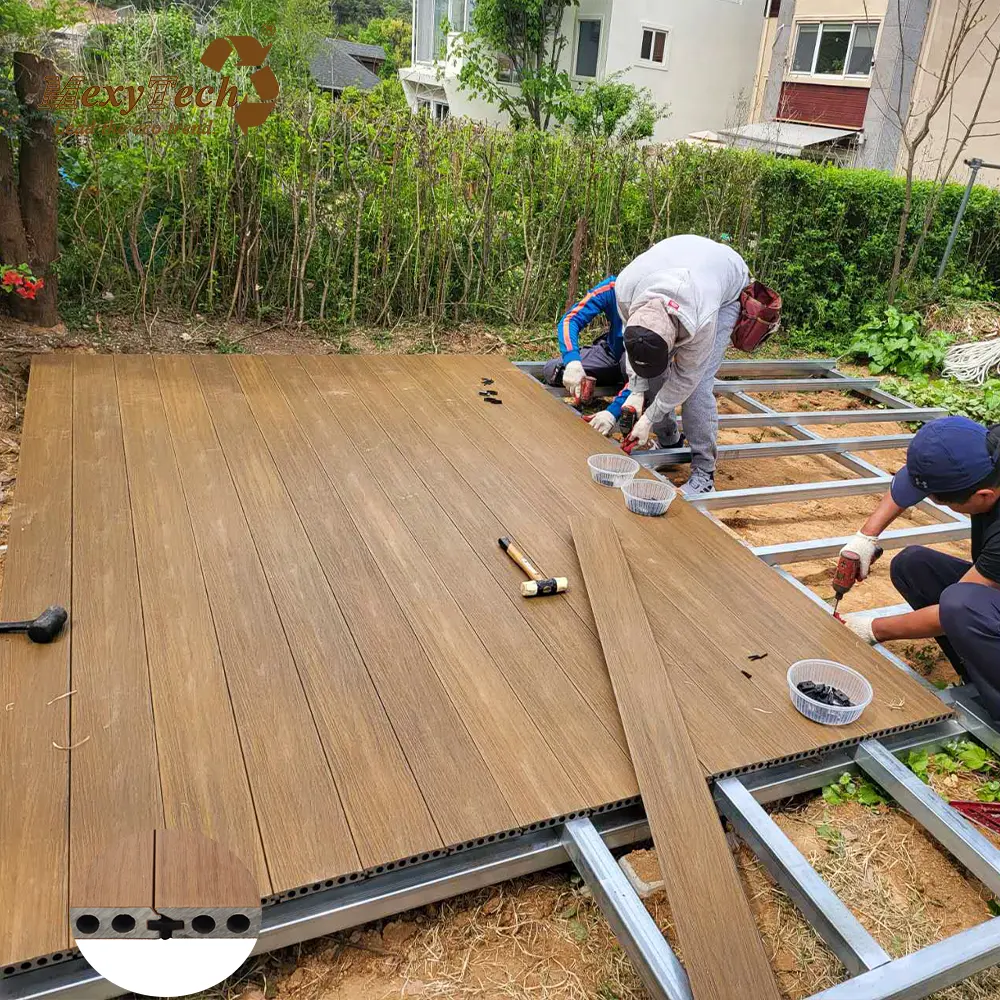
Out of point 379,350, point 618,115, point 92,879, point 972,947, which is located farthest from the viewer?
point 618,115

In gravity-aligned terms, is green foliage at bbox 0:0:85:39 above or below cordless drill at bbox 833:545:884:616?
above

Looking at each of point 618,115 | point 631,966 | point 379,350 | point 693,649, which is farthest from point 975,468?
point 618,115

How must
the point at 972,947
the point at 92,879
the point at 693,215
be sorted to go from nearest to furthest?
the point at 92,879
the point at 972,947
the point at 693,215

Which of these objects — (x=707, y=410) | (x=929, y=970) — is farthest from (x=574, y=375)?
(x=929, y=970)

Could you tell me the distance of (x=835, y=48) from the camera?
14.5 m

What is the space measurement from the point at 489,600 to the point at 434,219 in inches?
145

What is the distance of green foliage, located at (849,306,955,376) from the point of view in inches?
234

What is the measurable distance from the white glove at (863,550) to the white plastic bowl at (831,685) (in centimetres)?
51

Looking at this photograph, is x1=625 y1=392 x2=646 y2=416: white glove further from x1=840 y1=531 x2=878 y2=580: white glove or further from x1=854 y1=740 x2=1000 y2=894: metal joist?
x1=854 y1=740 x2=1000 y2=894: metal joist

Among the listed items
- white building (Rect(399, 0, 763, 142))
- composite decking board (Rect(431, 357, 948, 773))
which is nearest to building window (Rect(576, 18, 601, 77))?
white building (Rect(399, 0, 763, 142))

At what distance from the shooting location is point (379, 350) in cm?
529

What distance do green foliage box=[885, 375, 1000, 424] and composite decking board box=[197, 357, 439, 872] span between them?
4.43 metres

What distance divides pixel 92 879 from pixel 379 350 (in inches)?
165

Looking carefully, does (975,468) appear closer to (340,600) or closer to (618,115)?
(340,600)
